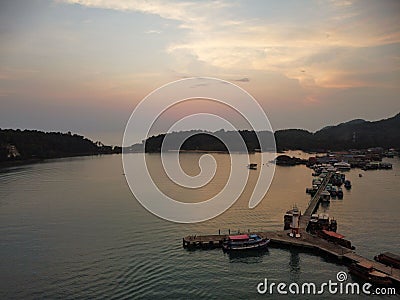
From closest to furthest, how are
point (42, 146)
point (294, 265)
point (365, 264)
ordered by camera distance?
point (365, 264), point (294, 265), point (42, 146)

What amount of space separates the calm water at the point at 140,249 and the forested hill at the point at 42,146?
18.8 metres

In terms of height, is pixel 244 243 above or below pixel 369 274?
above

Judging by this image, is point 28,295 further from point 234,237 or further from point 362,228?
point 362,228

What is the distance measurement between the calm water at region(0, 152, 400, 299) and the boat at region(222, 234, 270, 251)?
21cm

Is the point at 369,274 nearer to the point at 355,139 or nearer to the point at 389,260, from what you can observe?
the point at 389,260

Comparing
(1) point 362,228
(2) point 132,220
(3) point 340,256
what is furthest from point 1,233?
(1) point 362,228

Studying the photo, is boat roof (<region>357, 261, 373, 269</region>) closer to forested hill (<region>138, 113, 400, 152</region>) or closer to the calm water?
the calm water

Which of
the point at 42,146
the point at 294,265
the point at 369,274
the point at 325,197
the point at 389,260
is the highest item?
the point at 42,146

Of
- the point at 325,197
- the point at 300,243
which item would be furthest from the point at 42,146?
the point at 300,243

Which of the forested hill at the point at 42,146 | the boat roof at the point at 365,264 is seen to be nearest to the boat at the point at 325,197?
the boat roof at the point at 365,264

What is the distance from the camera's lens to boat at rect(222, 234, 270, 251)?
318 inches

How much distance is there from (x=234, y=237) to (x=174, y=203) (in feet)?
16.8

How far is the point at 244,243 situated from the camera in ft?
26.6

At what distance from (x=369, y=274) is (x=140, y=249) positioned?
4.32m
